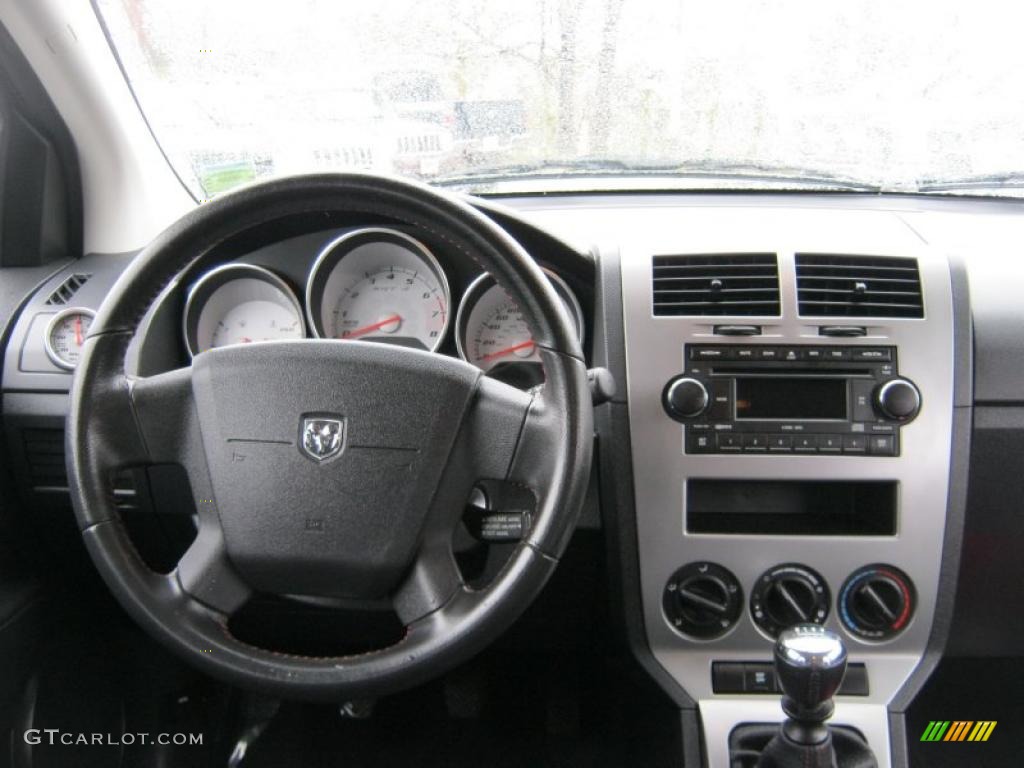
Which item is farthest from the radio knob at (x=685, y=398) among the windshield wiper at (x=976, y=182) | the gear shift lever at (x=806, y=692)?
the windshield wiper at (x=976, y=182)

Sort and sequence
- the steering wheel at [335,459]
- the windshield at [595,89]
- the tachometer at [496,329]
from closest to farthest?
the steering wheel at [335,459] < the tachometer at [496,329] < the windshield at [595,89]

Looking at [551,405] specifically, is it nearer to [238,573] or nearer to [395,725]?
[238,573]

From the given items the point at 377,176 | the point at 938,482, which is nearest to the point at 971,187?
the point at 938,482

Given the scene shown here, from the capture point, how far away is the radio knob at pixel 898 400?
1476mm

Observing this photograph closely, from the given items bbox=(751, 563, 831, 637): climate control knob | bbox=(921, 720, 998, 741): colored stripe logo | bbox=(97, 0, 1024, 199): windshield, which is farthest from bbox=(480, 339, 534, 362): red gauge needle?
bbox=(921, 720, 998, 741): colored stripe logo

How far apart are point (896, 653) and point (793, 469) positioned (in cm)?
39

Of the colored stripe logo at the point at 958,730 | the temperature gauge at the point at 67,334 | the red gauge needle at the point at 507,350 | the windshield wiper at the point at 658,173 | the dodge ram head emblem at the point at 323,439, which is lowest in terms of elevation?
the colored stripe logo at the point at 958,730

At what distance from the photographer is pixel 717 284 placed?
151cm

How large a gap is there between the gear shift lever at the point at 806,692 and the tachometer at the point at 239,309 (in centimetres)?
98

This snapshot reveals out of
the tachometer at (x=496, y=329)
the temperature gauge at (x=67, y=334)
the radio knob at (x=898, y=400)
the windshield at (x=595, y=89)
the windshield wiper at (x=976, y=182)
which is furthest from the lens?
the windshield wiper at (x=976, y=182)

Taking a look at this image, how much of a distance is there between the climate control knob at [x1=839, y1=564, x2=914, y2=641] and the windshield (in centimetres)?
88

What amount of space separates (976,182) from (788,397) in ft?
2.75

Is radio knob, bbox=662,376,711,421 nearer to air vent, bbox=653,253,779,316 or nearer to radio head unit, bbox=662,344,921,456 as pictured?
radio head unit, bbox=662,344,921,456

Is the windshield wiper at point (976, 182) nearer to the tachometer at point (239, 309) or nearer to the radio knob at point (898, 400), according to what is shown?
the radio knob at point (898, 400)
